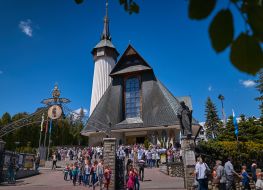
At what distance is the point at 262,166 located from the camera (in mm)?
18406

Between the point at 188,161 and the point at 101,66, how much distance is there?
32.5 metres

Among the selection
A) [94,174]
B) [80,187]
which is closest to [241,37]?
[94,174]

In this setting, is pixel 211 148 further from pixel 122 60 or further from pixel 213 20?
pixel 122 60

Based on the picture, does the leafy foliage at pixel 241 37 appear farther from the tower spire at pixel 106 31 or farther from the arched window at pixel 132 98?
the tower spire at pixel 106 31

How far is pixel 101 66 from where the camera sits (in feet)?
146

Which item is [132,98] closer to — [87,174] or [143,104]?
[143,104]

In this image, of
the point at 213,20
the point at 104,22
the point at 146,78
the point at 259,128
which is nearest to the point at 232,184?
→ the point at 213,20

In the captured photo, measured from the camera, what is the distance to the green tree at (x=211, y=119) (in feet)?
215

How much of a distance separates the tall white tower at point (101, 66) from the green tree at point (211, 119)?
30470mm

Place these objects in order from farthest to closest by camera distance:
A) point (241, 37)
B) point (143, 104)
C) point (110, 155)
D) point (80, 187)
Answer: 1. point (143, 104)
2. point (80, 187)
3. point (110, 155)
4. point (241, 37)

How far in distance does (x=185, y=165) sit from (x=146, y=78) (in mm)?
24035

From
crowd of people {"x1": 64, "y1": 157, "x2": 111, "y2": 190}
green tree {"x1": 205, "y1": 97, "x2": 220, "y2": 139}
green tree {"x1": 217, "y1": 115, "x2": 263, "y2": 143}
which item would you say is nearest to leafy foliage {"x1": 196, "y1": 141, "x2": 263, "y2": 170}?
crowd of people {"x1": 64, "y1": 157, "x2": 111, "y2": 190}

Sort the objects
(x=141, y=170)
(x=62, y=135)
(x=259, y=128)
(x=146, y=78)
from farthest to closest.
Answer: (x=62, y=135)
(x=146, y=78)
(x=259, y=128)
(x=141, y=170)

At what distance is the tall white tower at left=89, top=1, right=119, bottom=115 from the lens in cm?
4338
